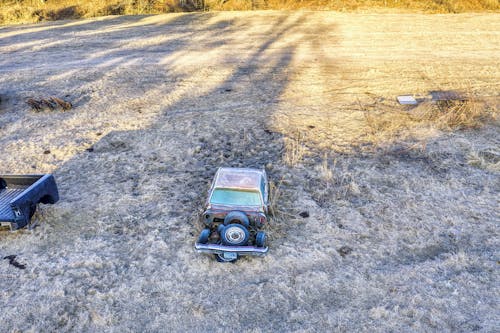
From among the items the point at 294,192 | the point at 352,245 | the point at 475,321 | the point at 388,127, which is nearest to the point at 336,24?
the point at 388,127

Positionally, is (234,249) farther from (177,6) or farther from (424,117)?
(177,6)

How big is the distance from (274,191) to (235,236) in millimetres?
1862

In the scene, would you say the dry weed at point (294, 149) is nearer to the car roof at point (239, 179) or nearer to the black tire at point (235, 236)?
the car roof at point (239, 179)

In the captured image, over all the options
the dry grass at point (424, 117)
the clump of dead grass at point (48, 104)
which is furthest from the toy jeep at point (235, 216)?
the clump of dead grass at point (48, 104)

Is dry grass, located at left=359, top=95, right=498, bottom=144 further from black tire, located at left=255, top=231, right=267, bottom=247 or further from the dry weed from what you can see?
black tire, located at left=255, top=231, right=267, bottom=247

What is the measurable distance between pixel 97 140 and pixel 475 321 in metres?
8.43

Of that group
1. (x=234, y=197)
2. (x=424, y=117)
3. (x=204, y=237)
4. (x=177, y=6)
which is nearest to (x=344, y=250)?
(x=234, y=197)

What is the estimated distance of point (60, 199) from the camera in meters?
7.46

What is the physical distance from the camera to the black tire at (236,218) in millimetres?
6090

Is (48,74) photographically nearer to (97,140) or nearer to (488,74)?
(97,140)

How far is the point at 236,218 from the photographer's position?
6.09m

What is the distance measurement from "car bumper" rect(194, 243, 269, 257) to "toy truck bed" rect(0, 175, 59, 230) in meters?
2.93

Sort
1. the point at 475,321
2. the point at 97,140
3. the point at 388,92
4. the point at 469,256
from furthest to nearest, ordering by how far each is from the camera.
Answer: the point at 388,92 < the point at 97,140 < the point at 469,256 < the point at 475,321

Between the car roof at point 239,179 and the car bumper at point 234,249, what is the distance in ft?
4.01
